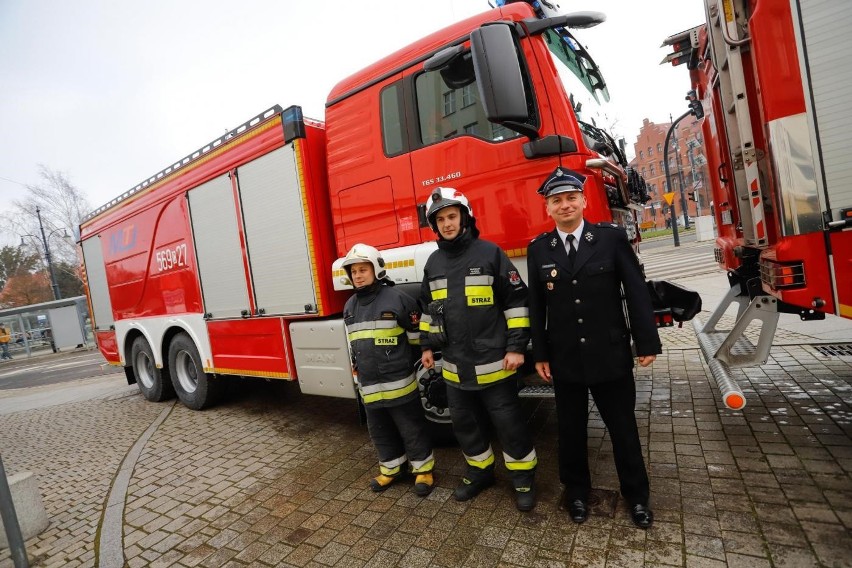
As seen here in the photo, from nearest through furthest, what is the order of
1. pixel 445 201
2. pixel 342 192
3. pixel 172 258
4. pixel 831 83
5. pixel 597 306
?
pixel 831 83 < pixel 597 306 < pixel 445 201 < pixel 342 192 < pixel 172 258

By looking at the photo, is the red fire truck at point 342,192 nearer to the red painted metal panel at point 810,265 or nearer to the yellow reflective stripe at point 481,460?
the yellow reflective stripe at point 481,460

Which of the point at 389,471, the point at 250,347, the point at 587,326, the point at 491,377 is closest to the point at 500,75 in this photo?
the point at 587,326

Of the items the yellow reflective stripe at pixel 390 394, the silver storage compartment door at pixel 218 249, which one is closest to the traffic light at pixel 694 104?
the yellow reflective stripe at pixel 390 394

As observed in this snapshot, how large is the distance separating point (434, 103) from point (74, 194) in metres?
37.6

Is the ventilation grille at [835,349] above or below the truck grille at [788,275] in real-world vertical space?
below

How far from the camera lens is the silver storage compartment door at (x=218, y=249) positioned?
469cm

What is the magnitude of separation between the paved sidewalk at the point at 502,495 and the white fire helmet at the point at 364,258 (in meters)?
1.52

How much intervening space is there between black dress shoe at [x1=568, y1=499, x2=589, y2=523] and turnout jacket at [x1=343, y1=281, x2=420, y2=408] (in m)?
1.17

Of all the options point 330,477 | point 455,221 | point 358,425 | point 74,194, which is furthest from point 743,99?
point 74,194

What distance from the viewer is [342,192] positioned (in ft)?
12.3

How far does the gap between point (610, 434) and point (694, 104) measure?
13.1 ft

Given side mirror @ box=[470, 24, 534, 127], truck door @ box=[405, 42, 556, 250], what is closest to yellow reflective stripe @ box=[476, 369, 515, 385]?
truck door @ box=[405, 42, 556, 250]

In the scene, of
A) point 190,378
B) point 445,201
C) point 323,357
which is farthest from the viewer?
point 190,378

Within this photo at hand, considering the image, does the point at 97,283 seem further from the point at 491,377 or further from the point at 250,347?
the point at 491,377
